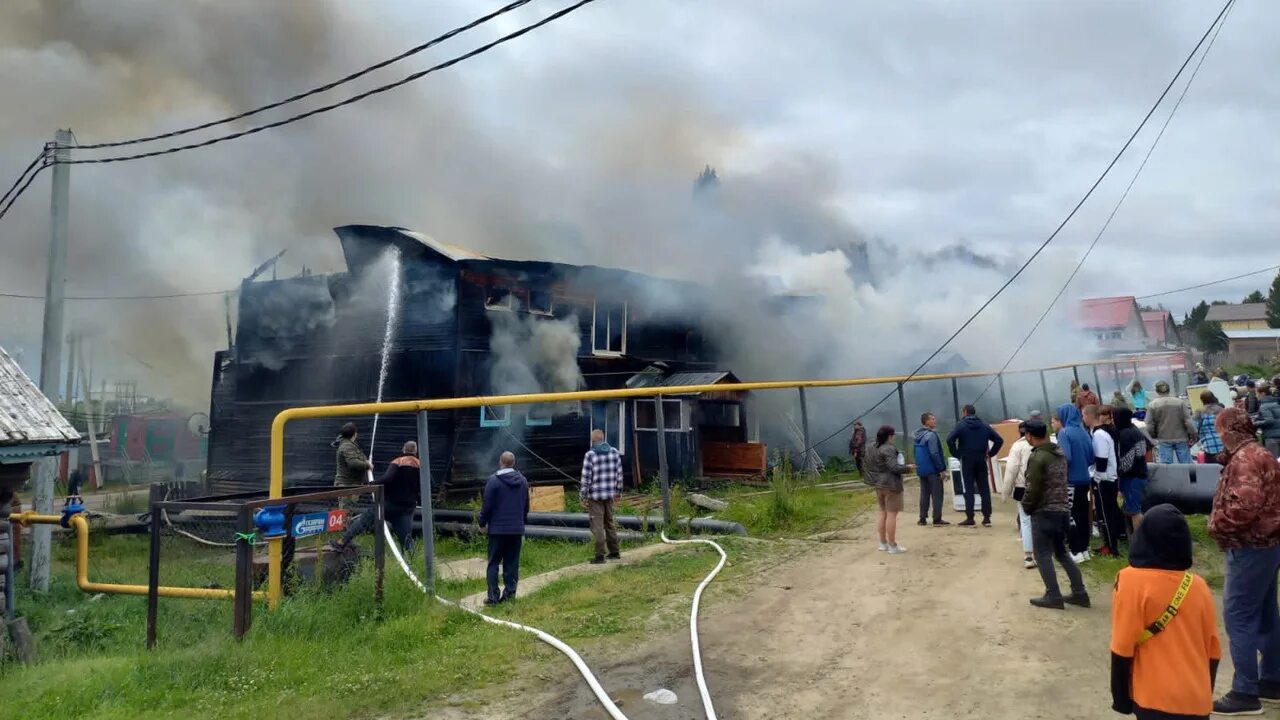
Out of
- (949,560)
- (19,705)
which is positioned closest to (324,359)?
(19,705)

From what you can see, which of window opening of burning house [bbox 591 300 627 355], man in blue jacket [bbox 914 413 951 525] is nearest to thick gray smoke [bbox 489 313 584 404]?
window opening of burning house [bbox 591 300 627 355]

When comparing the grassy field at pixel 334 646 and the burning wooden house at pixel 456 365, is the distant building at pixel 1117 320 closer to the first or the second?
the burning wooden house at pixel 456 365

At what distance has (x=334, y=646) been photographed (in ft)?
20.7

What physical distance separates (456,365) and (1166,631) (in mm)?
14609

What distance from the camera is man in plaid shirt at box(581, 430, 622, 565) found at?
940cm

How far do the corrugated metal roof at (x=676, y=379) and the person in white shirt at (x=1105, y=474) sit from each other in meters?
11.0

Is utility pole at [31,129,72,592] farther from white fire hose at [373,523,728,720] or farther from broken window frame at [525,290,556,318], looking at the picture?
broken window frame at [525,290,556,318]

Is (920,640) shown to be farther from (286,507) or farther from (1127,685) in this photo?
(286,507)

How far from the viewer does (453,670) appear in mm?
5723

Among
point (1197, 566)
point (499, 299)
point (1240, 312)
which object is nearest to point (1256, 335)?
point (1240, 312)

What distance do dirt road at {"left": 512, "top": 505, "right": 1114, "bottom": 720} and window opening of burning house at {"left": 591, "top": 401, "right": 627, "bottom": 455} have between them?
10.8 meters

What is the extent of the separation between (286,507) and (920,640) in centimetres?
554

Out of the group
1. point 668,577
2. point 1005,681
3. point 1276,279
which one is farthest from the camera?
point 1276,279

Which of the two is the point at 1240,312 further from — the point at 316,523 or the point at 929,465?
the point at 316,523
